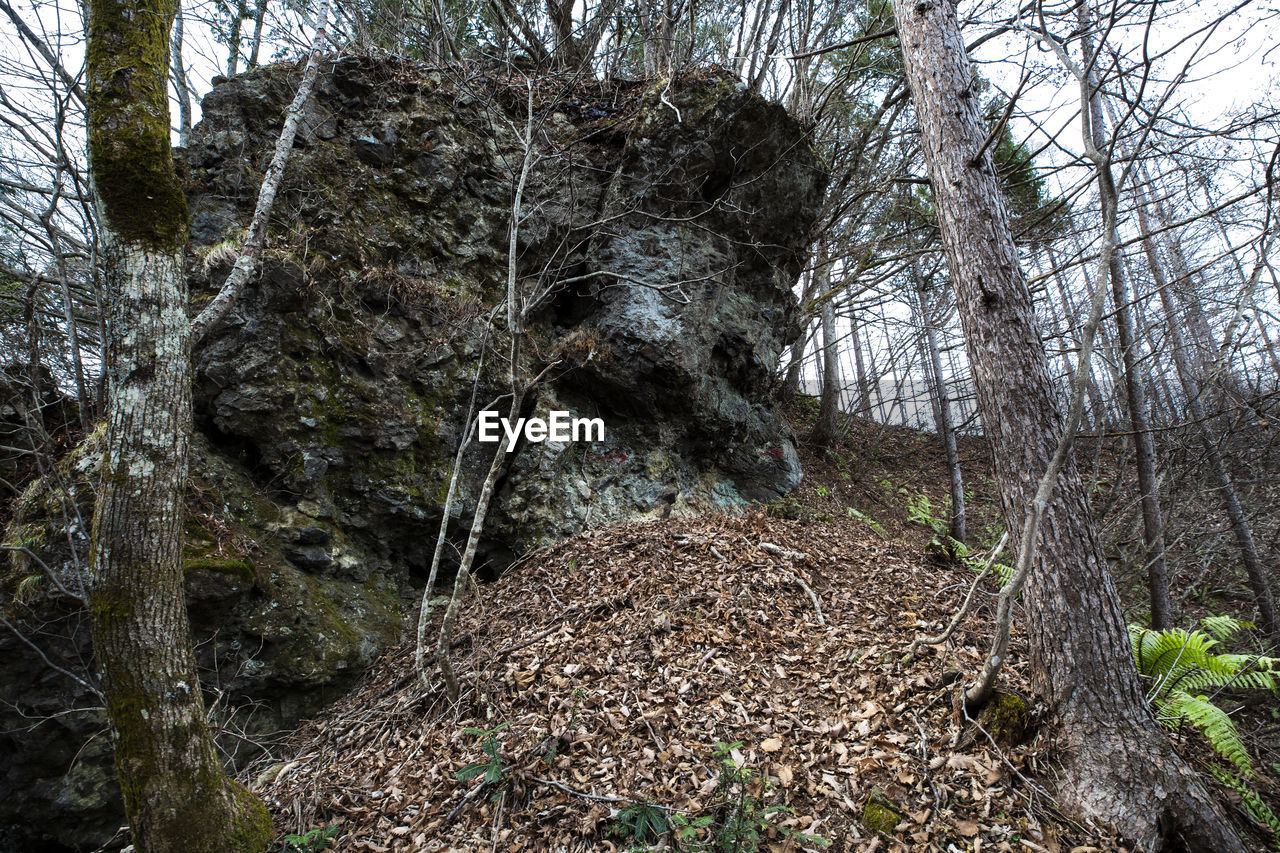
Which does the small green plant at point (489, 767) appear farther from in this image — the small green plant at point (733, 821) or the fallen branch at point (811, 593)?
the fallen branch at point (811, 593)

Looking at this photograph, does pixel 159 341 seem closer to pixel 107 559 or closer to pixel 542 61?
pixel 107 559

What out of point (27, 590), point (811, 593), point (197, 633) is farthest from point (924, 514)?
point (27, 590)

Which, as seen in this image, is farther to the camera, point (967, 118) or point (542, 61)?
point (542, 61)

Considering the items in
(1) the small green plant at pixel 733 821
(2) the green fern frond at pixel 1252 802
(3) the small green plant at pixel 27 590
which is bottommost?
(2) the green fern frond at pixel 1252 802

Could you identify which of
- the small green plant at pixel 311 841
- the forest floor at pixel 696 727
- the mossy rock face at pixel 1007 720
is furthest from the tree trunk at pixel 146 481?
the mossy rock face at pixel 1007 720

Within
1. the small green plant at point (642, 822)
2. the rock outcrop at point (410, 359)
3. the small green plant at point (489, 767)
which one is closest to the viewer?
the small green plant at point (642, 822)

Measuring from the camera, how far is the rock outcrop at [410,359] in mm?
4586

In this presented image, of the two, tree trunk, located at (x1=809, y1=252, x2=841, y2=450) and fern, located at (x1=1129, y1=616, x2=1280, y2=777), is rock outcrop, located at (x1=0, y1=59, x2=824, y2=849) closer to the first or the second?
tree trunk, located at (x1=809, y1=252, x2=841, y2=450)

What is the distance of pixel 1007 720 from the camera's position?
3053mm

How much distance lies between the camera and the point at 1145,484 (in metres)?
6.55

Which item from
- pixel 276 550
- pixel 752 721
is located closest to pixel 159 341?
pixel 276 550

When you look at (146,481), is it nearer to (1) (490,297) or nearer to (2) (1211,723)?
(1) (490,297)

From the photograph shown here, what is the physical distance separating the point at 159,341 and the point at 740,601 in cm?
476

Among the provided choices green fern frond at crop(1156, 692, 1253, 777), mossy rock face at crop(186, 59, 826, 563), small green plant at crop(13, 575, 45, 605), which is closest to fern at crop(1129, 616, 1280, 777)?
green fern frond at crop(1156, 692, 1253, 777)
